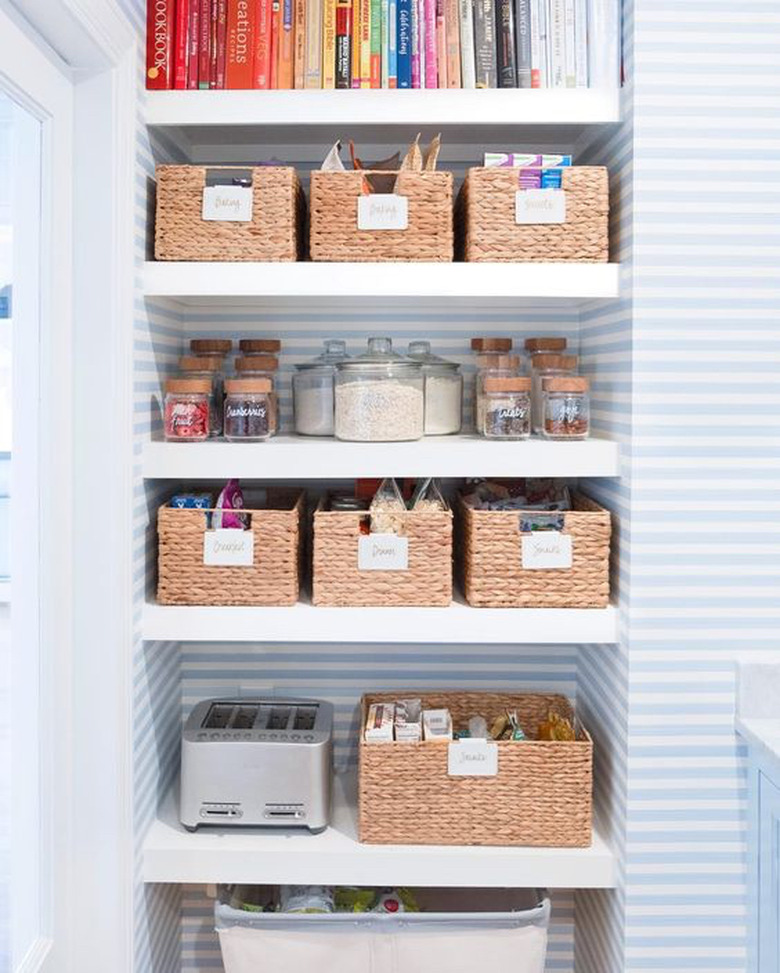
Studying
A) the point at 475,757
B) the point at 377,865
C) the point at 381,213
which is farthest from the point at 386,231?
the point at 377,865

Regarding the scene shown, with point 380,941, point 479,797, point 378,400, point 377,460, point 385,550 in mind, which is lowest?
point 380,941

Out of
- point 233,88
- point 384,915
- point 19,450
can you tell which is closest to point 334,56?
point 233,88

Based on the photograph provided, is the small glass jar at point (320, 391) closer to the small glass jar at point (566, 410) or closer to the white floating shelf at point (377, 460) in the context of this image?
the white floating shelf at point (377, 460)

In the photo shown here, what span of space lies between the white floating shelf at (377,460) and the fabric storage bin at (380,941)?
773 millimetres

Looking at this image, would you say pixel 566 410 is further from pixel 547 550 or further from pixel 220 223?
pixel 220 223

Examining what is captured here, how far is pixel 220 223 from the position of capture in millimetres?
1922

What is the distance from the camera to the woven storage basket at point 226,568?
1940mm

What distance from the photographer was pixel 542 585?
6.36ft

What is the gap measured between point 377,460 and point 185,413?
356mm

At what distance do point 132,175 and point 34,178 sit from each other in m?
0.20

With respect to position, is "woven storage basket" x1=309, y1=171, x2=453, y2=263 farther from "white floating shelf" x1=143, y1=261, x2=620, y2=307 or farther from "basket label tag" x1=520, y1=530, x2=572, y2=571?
"basket label tag" x1=520, y1=530, x2=572, y2=571

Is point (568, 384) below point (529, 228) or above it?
below

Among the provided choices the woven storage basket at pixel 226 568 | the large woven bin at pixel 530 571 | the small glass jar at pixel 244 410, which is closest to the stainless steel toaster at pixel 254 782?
the woven storage basket at pixel 226 568

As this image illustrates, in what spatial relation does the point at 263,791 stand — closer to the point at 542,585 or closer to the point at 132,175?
the point at 542,585
